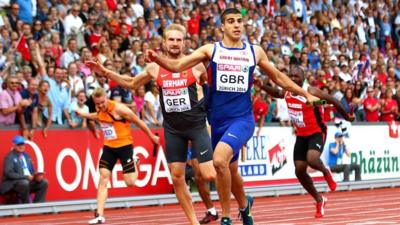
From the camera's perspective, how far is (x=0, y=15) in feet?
71.9

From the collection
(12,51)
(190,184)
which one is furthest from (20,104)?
(190,184)

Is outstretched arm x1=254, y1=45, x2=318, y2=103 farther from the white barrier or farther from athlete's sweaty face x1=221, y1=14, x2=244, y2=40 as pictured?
the white barrier

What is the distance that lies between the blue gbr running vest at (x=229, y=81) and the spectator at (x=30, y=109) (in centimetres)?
815

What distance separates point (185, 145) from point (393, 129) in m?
16.9

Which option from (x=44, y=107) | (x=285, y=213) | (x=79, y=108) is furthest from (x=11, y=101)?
(x=285, y=213)

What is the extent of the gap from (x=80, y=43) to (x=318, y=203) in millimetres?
8654

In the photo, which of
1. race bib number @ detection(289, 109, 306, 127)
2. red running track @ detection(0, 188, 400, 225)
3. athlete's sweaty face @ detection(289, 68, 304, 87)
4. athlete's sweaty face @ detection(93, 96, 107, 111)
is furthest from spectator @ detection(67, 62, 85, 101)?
athlete's sweaty face @ detection(289, 68, 304, 87)

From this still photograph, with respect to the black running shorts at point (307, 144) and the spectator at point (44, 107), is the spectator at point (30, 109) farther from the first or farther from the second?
the black running shorts at point (307, 144)

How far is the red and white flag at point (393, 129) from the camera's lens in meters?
29.9

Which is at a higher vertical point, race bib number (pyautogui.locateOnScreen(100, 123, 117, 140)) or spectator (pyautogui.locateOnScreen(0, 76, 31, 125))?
spectator (pyautogui.locateOnScreen(0, 76, 31, 125))

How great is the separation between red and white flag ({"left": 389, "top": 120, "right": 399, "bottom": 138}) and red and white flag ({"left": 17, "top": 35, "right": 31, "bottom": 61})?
1228 centimetres

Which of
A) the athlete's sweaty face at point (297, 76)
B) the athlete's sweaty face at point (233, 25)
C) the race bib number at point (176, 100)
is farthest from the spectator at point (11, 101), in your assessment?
the athlete's sweaty face at point (233, 25)

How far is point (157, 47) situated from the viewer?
82.5ft

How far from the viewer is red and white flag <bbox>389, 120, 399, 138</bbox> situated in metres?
29.9
